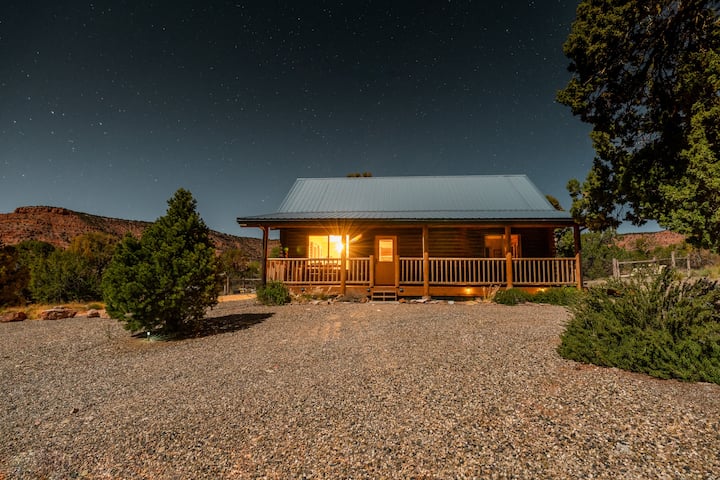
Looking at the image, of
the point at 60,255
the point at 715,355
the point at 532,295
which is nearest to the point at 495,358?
the point at 715,355

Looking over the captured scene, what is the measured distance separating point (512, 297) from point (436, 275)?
9.85 ft

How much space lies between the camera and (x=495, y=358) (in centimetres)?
525

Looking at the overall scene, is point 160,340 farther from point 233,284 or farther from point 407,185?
point 233,284

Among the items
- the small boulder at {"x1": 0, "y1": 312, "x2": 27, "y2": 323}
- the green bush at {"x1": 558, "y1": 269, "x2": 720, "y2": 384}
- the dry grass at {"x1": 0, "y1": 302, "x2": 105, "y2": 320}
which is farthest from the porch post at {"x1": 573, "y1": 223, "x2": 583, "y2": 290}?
the small boulder at {"x1": 0, "y1": 312, "x2": 27, "y2": 323}

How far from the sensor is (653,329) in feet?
14.6

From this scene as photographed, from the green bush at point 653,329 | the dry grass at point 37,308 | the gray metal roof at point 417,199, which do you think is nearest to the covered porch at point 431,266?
the gray metal roof at point 417,199

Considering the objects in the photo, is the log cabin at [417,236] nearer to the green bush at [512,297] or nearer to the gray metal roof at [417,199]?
the gray metal roof at [417,199]

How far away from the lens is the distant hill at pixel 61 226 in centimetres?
4684

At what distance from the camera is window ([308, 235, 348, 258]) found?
16.3m

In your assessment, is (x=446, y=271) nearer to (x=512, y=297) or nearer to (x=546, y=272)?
(x=512, y=297)

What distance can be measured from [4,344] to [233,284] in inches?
622

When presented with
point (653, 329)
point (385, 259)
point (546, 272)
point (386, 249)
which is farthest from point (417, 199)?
point (653, 329)

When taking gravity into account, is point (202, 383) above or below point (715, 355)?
below

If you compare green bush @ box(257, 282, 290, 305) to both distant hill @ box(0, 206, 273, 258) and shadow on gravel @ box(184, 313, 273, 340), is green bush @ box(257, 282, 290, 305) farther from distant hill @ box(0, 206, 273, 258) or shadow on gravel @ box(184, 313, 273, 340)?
distant hill @ box(0, 206, 273, 258)
